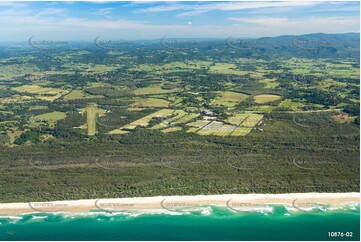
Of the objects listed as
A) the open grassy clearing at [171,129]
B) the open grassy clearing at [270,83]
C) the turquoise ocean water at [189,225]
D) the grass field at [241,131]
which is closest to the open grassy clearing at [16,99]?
the open grassy clearing at [171,129]

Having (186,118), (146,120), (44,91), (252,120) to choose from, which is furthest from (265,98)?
(44,91)

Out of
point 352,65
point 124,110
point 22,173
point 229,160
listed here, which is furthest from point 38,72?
point 352,65

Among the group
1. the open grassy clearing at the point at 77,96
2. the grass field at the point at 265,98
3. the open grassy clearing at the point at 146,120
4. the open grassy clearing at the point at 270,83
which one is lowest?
the open grassy clearing at the point at 146,120

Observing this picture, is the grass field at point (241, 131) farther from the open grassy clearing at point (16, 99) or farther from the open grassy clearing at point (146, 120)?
the open grassy clearing at point (16, 99)

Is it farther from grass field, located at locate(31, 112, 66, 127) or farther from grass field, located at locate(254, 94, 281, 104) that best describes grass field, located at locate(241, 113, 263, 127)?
grass field, located at locate(31, 112, 66, 127)

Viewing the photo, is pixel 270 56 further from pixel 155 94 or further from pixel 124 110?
pixel 124 110

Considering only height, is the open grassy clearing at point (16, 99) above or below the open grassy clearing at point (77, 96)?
below
